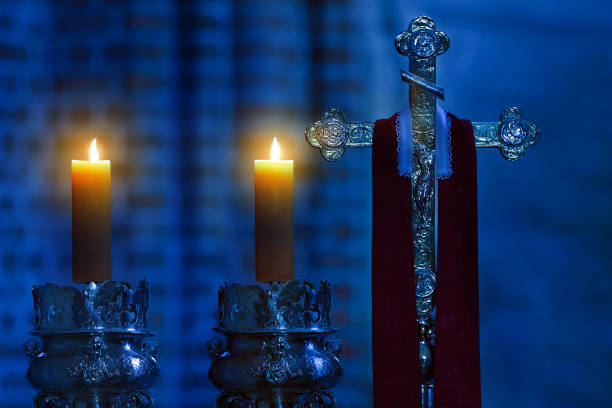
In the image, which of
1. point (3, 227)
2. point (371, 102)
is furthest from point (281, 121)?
point (3, 227)

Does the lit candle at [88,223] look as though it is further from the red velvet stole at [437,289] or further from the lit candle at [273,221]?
the red velvet stole at [437,289]

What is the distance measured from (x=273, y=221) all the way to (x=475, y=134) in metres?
0.31

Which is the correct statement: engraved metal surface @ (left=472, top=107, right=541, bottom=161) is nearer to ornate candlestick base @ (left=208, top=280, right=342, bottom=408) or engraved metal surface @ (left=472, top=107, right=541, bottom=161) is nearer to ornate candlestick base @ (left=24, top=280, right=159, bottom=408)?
ornate candlestick base @ (left=208, top=280, right=342, bottom=408)

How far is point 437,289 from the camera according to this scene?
1.26 metres

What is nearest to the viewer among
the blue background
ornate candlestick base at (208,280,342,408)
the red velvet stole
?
ornate candlestick base at (208,280,342,408)

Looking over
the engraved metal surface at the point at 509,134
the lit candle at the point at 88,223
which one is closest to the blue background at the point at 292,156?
the engraved metal surface at the point at 509,134

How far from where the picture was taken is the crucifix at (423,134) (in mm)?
1299

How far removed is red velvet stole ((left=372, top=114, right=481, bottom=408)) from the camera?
1252 millimetres

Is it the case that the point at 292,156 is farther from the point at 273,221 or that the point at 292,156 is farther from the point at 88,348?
the point at 88,348

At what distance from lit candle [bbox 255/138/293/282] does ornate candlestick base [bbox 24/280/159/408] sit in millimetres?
142

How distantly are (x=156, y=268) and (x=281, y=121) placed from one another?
0.27 meters

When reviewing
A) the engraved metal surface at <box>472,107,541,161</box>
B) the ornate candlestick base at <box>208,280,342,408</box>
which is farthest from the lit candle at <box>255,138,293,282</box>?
the engraved metal surface at <box>472,107,541,161</box>

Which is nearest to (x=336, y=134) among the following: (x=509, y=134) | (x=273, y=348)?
(x=509, y=134)

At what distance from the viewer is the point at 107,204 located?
46.9 inches
